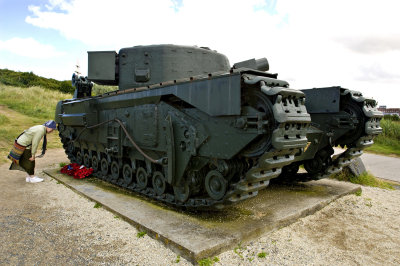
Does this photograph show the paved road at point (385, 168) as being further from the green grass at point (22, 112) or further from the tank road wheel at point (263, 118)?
the green grass at point (22, 112)

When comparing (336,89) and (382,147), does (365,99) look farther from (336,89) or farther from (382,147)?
(382,147)

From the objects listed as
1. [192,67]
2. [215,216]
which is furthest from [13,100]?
[215,216]

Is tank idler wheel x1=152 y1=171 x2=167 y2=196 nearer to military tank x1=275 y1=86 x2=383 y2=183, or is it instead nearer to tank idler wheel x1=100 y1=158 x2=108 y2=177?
tank idler wheel x1=100 y1=158 x2=108 y2=177

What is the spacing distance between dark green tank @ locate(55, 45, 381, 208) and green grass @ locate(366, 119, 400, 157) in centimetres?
1246

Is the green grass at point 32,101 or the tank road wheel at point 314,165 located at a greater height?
the green grass at point 32,101

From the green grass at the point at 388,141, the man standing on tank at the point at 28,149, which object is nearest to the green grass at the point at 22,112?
the man standing on tank at the point at 28,149

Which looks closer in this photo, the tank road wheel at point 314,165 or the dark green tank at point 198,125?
the dark green tank at point 198,125

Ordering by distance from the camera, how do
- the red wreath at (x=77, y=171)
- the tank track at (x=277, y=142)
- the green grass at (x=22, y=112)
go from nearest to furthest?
1. the tank track at (x=277, y=142)
2. the red wreath at (x=77, y=171)
3. the green grass at (x=22, y=112)

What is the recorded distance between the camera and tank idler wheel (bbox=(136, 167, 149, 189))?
6.25 m

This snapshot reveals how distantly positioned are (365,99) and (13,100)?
2793 cm

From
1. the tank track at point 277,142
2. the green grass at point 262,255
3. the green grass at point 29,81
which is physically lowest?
the green grass at point 262,255

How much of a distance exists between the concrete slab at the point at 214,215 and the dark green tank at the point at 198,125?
0.28 meters

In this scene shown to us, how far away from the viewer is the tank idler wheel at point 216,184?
4422 millimetres

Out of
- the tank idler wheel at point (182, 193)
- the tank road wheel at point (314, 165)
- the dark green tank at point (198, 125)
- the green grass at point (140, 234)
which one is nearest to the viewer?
the dark green tank at point (198, 125)
